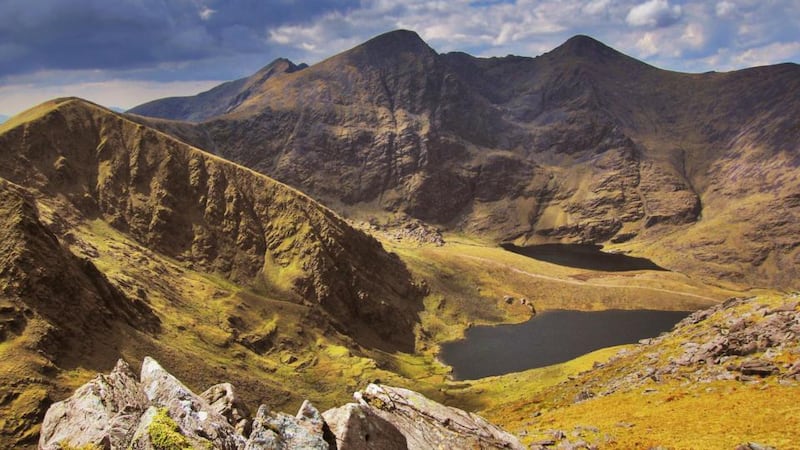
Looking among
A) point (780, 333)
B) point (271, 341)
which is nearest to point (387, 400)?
point (780, 333)

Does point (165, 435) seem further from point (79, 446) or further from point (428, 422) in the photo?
point (428, 422)

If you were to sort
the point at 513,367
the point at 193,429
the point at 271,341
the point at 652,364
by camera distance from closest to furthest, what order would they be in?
the point at 193,429, the point at 652,364, the point at 271,341, the point at 513,367

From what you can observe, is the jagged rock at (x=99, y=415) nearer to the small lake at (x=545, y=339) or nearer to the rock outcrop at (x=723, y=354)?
the rock outcrop at (x=723, y=354)

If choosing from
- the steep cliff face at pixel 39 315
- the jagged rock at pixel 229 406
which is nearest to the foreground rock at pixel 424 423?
the jagged rock at pixel 229 406

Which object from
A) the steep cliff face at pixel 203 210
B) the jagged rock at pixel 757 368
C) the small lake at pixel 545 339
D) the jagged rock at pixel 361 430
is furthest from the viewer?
the steep cliff face at pixel 203 210

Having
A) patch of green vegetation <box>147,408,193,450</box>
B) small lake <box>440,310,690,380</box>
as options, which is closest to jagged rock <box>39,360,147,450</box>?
patch of green vegetation <box>147,408,193,450</box>

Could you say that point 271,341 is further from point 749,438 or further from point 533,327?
point 749,438
